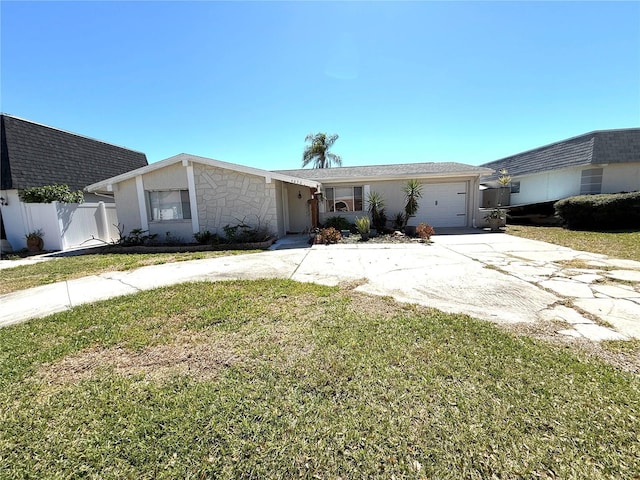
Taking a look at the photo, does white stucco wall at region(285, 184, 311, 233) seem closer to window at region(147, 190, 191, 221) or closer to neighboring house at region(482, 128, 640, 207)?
window at region(147, 190, 191, 221)

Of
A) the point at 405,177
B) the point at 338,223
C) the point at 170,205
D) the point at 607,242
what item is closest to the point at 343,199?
the point at 338,223

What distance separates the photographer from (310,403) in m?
2.09

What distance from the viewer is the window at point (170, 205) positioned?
1057cm

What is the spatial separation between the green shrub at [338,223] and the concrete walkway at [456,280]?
12.7 feet

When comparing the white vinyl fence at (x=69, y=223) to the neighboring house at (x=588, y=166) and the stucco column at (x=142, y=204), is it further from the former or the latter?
the neighboring house at (x=588, y=166)

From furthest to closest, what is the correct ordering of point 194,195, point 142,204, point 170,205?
point 170,205 < point 142,204 < point 194,195

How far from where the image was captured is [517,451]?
5.39ft

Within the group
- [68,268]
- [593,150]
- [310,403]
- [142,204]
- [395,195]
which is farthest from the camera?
[593,150]

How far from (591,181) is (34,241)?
26264 millimetres

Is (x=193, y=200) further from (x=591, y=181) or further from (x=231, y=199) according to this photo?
(x=591, y=181)

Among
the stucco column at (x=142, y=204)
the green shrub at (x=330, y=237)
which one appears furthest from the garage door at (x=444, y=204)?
the stucco column at (x=142, y=204)

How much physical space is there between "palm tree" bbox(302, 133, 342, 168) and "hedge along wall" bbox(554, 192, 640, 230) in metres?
19.2

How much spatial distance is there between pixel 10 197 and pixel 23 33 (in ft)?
19.5

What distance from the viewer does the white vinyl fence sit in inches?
402
